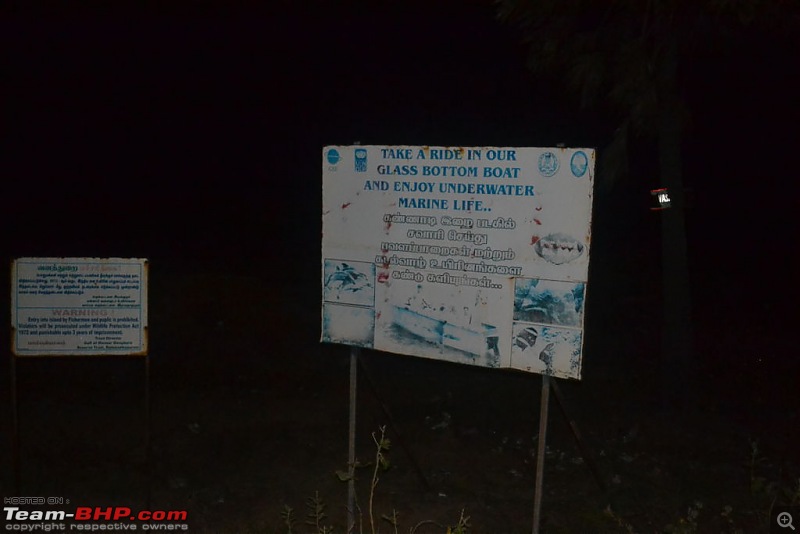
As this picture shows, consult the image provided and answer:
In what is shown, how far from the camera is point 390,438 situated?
7234 millimetres

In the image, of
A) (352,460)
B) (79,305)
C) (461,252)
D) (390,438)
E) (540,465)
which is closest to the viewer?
(540,465)

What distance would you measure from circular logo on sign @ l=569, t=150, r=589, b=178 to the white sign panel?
8.84ft

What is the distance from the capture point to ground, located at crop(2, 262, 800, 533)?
5.73 meters

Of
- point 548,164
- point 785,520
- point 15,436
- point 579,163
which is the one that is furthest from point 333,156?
point 785,520

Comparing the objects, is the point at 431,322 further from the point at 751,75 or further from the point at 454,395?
the point at 751,75

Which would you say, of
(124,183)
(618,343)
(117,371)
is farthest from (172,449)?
(124,183)

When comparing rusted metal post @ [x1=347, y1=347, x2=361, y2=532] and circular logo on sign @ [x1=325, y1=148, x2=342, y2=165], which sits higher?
circular logo on sign @ [x1=325, y1=148, x2=342, y2=165]

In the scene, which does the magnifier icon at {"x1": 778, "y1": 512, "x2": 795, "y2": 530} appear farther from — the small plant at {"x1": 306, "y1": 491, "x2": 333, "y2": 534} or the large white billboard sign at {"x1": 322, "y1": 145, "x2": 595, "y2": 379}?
the small plant at {"x1": 306, "y1": 491, "x2": 333, "y2": 534}

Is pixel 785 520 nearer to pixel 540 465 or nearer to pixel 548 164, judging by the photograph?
pixel 540 465

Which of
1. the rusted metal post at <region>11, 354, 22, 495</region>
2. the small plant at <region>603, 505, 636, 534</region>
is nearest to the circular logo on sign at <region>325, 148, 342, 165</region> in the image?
the rusted metal post at <region>11, 354, 22, 495</region>

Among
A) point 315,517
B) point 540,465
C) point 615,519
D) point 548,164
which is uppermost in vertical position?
point 548,164

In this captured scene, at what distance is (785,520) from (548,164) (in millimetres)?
2584

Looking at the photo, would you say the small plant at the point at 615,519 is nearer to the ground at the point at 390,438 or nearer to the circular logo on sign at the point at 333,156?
the ground at the point at 390,438

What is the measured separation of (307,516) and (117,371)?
4.28 metres
